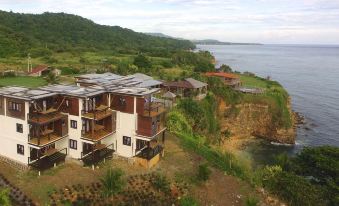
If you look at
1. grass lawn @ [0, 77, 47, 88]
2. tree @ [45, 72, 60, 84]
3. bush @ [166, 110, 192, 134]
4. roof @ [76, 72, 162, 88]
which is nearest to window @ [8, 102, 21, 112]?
roof @ [76, 72, 162, 88]

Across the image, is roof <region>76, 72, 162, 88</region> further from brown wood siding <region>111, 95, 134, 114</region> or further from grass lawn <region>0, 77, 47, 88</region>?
grass lawn <region>0, 77, 47, 88</region>

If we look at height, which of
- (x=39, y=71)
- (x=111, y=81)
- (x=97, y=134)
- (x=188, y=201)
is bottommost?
(x=188, y=201)

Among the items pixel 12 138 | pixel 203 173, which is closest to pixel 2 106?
pixel 12 138

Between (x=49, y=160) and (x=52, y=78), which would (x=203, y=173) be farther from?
(x=52, y=78)

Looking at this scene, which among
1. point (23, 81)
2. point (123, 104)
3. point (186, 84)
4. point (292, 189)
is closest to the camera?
point (292, 189)

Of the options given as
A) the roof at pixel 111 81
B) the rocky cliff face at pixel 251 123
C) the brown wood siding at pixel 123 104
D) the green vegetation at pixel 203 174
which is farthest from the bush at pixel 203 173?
the rocky cliff face at pixel 251 123

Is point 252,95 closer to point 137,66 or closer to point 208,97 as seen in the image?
point 208,97

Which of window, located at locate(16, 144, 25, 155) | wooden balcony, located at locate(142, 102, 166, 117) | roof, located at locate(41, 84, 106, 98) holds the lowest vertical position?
window, located at locate(16, 144, 25, 155)

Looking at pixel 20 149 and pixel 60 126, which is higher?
pixel 60 126
